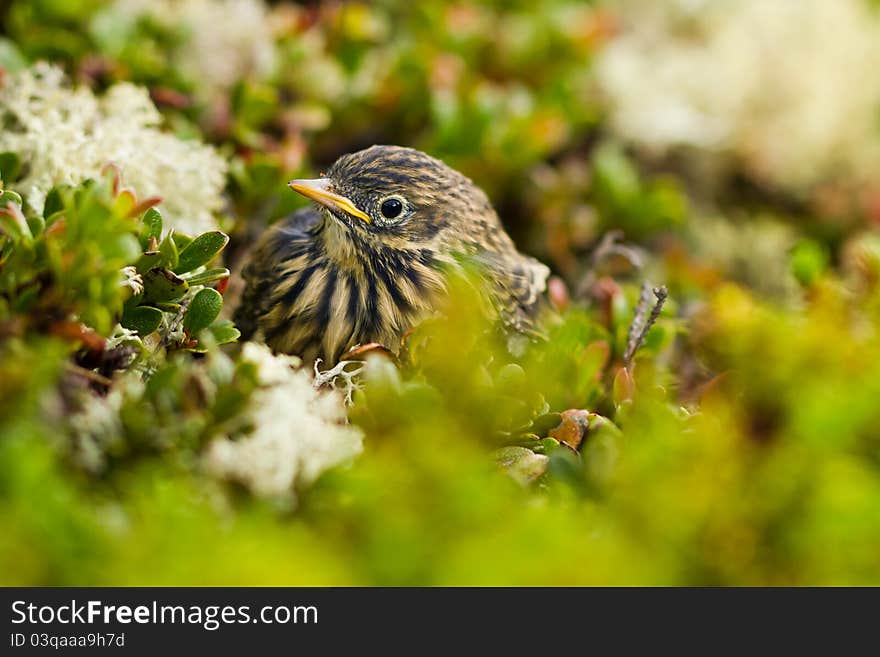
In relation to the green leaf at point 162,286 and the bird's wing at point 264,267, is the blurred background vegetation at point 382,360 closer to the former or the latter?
the green leaf at point 162,286

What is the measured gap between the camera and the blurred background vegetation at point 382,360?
1538 millimetres

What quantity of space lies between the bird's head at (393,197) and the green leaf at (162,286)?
758 millimetres

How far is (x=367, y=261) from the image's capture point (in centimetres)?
315

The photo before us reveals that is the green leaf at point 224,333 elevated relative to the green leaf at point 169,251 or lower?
lower

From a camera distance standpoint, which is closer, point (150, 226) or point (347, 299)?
point (150, 226)

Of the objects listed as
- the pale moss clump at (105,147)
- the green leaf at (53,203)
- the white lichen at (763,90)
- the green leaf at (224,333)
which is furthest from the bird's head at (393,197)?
the white lichen at (763,90)

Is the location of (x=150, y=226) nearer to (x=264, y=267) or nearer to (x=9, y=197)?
(x=9, y=197)

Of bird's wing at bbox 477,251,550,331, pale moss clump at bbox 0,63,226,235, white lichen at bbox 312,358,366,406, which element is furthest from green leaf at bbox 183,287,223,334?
bird's wing at bbox 477,251,550,331

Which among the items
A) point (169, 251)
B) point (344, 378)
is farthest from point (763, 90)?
point (169, 251)

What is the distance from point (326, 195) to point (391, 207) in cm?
23

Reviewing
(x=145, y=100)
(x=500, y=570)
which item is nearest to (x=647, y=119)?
(x=145, y=100)

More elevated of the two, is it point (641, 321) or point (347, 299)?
point (347, 299)
